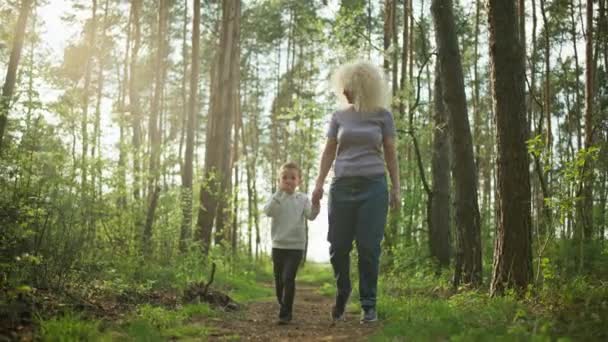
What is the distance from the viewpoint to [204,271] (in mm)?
10031

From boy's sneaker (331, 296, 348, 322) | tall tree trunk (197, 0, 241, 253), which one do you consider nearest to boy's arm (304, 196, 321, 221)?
boy's sneaker (331, 296, 348, 322)

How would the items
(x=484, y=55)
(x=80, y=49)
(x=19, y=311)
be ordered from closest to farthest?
(x=19, y=311) → (x=80, y=49) → (x=484, y=55)

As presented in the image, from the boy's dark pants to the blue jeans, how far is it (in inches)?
25.8

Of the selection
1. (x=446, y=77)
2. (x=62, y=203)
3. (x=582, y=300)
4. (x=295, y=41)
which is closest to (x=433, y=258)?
(x=446, y=77)

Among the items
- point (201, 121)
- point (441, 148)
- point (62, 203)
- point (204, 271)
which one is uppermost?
point (201, 121)

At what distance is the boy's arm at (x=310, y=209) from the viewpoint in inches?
214

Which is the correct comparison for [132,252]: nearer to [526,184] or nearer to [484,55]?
[526,184]

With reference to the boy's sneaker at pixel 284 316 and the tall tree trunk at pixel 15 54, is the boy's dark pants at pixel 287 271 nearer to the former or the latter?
the boy's sneaker at pixel 284 316

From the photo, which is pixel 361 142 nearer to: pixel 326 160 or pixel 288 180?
pixel 326 160

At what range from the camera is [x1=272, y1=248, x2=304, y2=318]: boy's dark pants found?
5605 mm

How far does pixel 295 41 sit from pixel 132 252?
22220 millimetres

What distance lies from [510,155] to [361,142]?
154 centimetres

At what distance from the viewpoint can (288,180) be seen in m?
5.84

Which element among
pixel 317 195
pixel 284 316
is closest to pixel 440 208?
pixel 284 316
